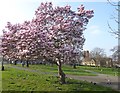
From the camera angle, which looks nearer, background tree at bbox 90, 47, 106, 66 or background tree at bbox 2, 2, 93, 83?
background tree at bbox 2, 2, 93, 83

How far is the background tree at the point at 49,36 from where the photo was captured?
649 inches

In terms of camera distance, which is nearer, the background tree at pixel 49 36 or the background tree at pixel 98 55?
the background tree at pixel 49 36

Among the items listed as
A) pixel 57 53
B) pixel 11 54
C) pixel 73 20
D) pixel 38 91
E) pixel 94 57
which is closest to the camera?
pixel 38 91

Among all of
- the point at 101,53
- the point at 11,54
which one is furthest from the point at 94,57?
the point at 11,54

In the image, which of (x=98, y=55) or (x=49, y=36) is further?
(x=98, y=55)

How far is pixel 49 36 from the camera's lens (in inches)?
659

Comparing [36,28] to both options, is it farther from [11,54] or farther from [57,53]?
[11,54]

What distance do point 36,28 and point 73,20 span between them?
9.27ft

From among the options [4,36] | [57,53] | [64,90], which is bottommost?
[64,90]

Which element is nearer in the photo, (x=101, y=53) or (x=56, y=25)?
(x=56, y=25)

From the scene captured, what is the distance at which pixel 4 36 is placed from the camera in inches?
719

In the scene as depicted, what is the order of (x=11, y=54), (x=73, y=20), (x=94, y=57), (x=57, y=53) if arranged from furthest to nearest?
(x=94, y=57) → (x=11, y=54) → (x=73, y=20) → (x=57, y=53)

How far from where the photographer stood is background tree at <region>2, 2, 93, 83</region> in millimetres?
16484

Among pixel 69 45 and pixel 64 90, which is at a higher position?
pixel 69 45
